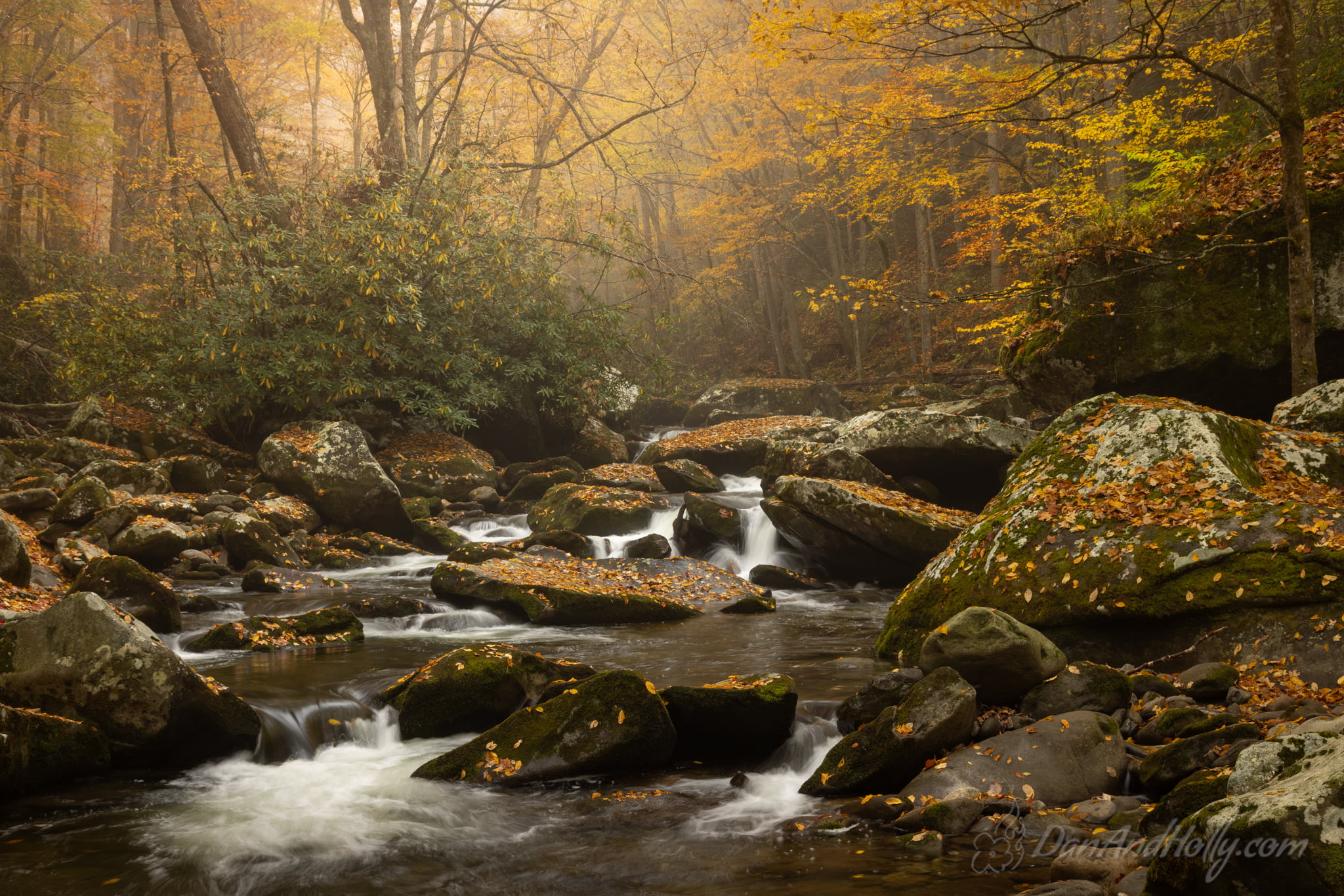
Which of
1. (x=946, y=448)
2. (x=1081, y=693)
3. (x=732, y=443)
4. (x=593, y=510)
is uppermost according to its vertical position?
(x=946, y=448)

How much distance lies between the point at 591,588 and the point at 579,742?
475 centimetres

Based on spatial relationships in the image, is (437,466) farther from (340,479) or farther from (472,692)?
(472,692)

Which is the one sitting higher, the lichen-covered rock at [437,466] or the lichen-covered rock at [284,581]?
the lichen-covered rock at [437,466]

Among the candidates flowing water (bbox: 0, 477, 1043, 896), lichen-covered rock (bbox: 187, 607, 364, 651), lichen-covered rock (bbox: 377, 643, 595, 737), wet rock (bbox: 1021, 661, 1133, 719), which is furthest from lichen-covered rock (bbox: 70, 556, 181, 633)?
wet rock (bbox: 1021, 661, 1133, 719)

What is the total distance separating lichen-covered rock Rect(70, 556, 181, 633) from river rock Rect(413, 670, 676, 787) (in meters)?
4.36

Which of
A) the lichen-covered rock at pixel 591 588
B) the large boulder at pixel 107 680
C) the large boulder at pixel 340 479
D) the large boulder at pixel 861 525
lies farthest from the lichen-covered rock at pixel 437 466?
the large boulder at pixel 107 680

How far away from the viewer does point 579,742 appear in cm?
502

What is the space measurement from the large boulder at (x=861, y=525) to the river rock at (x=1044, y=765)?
5432mm

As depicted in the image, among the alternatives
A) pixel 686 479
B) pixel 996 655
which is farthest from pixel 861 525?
pixel 686 479

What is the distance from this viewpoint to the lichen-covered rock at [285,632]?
769 cm

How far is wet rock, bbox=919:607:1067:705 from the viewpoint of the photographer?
484cm

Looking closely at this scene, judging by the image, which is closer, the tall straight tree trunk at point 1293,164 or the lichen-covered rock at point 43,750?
the lichen-covered rock at point 43,750

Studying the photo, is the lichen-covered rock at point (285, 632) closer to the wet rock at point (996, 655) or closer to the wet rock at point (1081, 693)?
the wet rock at point (996, 655)

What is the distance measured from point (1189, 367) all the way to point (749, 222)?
57.8ft
